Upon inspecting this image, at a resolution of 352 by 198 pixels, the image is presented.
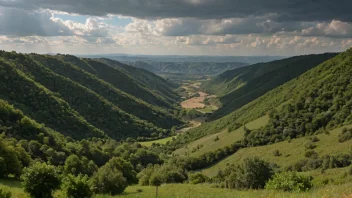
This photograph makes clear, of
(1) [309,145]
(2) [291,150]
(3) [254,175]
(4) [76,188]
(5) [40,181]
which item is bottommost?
(2) [291,150]

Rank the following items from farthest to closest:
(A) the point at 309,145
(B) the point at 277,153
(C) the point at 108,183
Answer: (B) the point at 277,153, (A) the point at 309,145, (C) the point at 108,183

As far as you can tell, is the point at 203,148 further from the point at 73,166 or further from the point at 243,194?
the point at 243,194

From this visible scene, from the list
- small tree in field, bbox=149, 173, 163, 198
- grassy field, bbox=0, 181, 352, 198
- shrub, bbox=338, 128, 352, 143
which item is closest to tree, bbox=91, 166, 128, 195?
grassy field, bbox=0, 181, 352, 198

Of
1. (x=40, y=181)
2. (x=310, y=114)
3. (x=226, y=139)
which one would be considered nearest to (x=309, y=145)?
(x=310, y=114)

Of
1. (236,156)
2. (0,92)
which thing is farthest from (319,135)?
(0,92)

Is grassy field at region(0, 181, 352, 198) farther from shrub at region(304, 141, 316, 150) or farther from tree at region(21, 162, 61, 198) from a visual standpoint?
shrub at region(304, 141, 316, 150)

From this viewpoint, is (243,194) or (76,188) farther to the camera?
(243,194)

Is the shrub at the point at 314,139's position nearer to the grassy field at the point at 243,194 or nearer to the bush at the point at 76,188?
the grassy field at the point at 243,194
